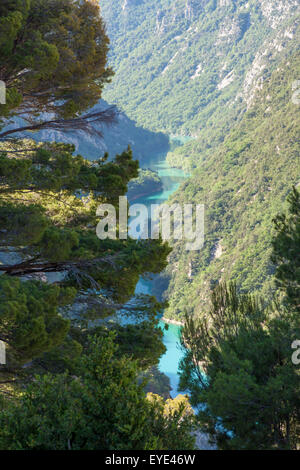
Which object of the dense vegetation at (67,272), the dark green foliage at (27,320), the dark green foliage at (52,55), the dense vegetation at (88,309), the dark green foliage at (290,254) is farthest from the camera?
the dark green foliage at (290,254)

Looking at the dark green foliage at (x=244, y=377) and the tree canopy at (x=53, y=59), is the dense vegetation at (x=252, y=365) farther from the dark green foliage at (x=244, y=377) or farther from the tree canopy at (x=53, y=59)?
the tree canopy at (x=53, y=59)

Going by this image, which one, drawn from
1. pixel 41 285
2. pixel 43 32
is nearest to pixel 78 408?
pixel 41 285

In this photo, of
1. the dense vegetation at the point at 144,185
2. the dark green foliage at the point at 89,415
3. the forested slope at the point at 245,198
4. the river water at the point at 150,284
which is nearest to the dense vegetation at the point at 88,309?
the dark green foliage at the point at 89,415

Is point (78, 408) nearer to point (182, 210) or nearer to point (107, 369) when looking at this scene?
point (107, 369)

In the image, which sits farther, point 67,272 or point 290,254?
point 67,272

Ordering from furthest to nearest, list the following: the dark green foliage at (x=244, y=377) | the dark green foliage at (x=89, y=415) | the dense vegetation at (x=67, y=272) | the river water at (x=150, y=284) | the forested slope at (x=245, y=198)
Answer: the forested slope at (x=245, y=198) → the river water at (x=150, y=284) → the dark green foliage at (x=244, y=377) → the dense vegetation at (x=67, y=272) → the dark green foliage at (x=89, y=415)

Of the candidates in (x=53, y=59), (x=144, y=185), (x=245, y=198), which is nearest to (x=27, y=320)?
(x=53, y=59)

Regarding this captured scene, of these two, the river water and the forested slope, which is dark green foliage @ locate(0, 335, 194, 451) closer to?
the river water

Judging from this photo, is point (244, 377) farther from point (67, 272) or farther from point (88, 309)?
point (67, 272)

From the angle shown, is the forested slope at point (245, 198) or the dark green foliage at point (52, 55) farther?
the forested slope at point (245, 198)

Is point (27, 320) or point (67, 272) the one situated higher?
point (67, 272)
